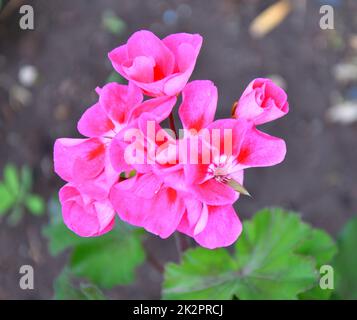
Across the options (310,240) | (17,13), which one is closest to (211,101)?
(310,240)

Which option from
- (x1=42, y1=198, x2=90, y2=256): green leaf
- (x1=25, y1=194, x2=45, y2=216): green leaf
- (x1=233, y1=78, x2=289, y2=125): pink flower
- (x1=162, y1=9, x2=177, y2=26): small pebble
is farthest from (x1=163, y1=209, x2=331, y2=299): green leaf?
(x1=162, y1=9, x2=177, y2=26): small pebble

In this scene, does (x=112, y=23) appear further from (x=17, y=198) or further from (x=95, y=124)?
(x=95, y=124)

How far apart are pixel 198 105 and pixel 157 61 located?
0.09 m

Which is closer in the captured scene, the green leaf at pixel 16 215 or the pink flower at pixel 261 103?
the pink flower at pixel 261 103

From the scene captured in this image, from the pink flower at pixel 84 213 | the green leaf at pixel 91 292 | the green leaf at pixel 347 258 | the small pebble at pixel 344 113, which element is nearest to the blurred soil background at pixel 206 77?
the small pebble at pixel 344 113

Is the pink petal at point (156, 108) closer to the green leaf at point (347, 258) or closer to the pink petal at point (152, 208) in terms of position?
the pink petal at point (152, 208)

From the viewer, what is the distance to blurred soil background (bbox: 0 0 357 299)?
165 centimetres

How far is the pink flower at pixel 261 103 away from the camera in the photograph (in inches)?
28.1

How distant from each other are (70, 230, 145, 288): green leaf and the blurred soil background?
1.01 feet

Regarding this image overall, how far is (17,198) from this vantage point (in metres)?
1.72

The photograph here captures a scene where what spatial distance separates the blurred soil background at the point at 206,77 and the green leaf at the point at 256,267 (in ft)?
1.54

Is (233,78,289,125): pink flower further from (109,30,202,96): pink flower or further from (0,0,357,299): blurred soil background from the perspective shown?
(0,0,357,299): blurred soil background

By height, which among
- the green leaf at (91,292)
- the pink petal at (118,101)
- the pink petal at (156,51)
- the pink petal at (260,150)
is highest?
the pink petal at (156,51)

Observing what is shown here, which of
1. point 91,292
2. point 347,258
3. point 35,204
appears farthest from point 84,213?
point 35,204
